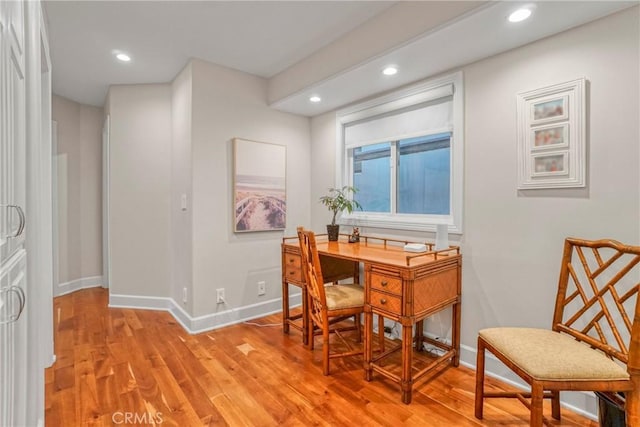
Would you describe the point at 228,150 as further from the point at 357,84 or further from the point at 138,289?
the point at 138,289

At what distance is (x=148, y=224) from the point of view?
3.45 metres

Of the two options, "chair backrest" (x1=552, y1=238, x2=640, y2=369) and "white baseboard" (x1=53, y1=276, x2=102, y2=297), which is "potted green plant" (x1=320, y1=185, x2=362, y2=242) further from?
"white baseboard" (x1=53, y1=276, x2=102, y2=297)

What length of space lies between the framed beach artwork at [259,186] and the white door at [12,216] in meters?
1.83

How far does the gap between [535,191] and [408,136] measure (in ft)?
3.45

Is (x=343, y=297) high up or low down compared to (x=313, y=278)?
down

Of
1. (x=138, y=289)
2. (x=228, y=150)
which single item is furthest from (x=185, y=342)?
(x=228, y=150)

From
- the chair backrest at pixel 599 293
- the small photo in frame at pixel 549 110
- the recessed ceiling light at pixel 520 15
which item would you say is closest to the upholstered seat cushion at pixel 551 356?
the chair backrest at pixel 599 293

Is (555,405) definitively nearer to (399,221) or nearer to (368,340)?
(368,340)

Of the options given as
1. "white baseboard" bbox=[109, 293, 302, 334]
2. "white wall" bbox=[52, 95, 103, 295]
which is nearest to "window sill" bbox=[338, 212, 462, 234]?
"white baseboard" bbox=[109, 293, 302, 334]

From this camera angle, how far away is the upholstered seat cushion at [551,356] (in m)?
1.32

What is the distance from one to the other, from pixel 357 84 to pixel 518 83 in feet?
3.85

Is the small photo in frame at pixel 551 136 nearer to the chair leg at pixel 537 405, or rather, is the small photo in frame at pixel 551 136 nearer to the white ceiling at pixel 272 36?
the white ceiling at pixel 272 36

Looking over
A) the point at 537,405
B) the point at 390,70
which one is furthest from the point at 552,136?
the point at 537,405

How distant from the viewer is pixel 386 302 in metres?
1.94
